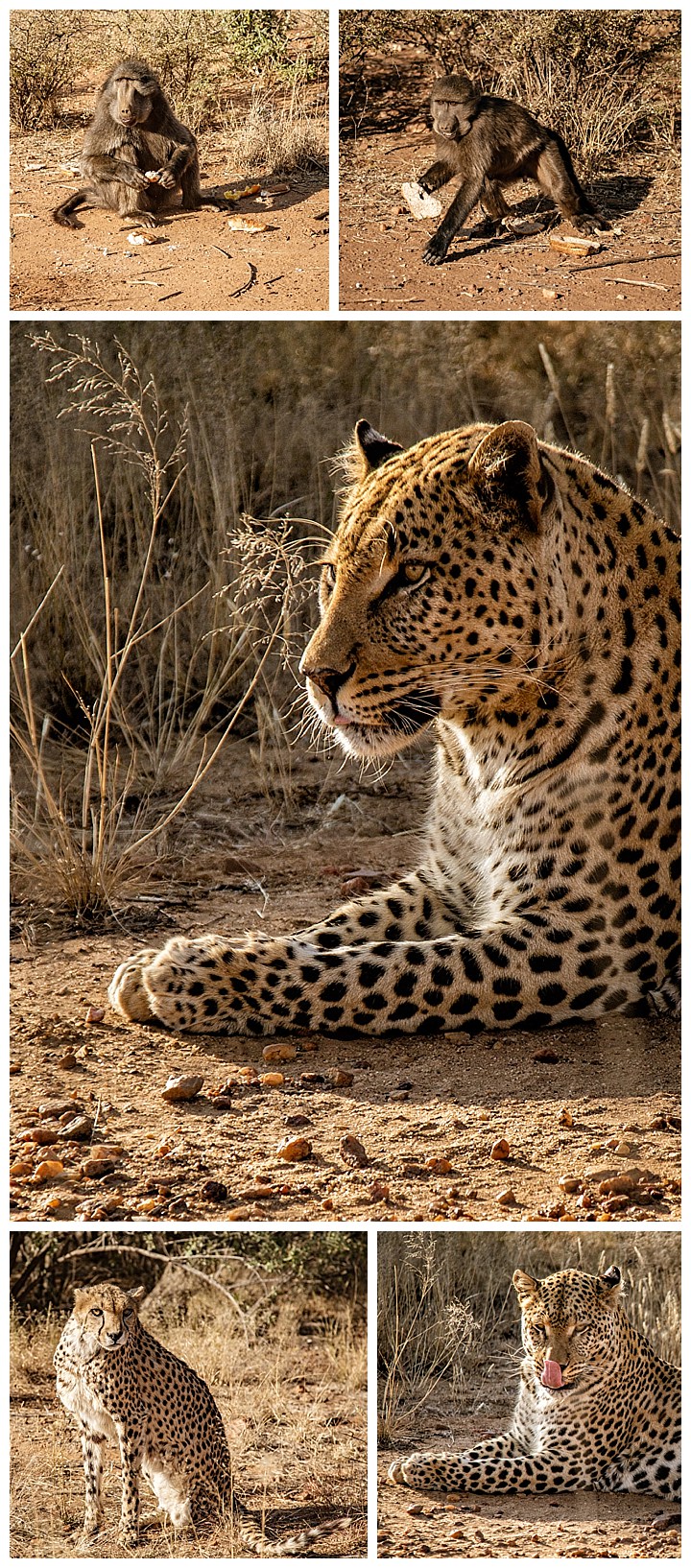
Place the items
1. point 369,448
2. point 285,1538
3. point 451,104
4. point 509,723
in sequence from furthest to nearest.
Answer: point 451,104 < point 369,448 < point 509,723 < point 285,1538

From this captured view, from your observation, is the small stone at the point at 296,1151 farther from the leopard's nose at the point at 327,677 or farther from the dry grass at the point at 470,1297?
the leopard's nose at the point at 327,677

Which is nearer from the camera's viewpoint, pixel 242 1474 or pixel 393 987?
pixel 242 1474

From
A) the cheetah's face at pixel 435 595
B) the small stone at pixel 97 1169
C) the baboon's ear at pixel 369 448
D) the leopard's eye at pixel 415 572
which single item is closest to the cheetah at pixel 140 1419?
the small stone at pixel 97 1169

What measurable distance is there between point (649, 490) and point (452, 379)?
126cm

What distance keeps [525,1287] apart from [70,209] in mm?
4151

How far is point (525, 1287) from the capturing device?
4.92 metres

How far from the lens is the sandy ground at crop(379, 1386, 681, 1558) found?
434 cm

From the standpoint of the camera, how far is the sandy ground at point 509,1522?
4.34m

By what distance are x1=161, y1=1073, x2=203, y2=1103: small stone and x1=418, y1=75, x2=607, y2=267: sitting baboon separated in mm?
3165

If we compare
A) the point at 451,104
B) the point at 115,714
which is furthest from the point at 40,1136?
the point at 451,104

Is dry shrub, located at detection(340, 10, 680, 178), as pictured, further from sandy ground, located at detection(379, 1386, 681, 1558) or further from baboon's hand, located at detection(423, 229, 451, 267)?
sandy ground, located at detection(379, 1386, 681, 1558)

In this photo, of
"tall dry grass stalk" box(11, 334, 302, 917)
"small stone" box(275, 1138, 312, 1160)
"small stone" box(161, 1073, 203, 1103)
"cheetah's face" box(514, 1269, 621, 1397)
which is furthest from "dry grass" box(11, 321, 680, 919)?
"cheetah's face" box(514, 1269, 621, 1397)

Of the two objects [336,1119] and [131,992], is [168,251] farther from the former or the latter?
[336,1119]

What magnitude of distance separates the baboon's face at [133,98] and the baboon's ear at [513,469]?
201 cm
